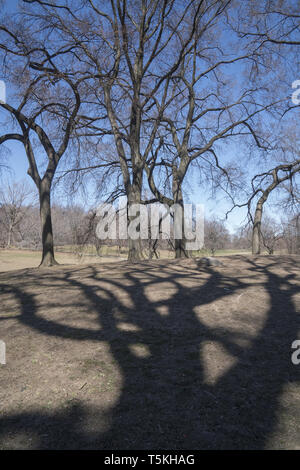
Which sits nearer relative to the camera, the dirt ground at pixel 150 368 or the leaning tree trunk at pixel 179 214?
the dirt ground at pixel 150 368

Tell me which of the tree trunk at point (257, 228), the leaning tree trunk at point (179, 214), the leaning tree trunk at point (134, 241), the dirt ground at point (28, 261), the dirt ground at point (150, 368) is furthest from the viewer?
the dirt ground at point (28, 261)

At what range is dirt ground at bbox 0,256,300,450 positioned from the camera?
2.16 metres

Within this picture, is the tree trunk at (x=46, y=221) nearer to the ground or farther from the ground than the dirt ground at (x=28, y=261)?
farther from the ground

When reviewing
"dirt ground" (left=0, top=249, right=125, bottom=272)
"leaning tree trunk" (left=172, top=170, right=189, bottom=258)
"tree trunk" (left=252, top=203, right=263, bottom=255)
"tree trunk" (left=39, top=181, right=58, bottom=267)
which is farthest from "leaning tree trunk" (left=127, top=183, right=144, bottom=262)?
"dirt ground" (left=0, top=249, right=125, bottom=272)

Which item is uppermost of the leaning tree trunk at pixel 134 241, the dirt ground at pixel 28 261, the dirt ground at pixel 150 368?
the leaning tree trunk at pixel 134 241

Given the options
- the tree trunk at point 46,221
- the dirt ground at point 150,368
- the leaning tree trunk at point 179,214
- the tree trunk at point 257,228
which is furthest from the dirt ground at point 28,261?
the dirt ground at point 150,368

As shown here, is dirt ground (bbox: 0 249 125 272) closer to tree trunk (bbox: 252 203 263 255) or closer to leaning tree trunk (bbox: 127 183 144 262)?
leaning tree trunk (bbox: 127 183 144 262)

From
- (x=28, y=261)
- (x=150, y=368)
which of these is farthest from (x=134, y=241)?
(x=28, y=261)

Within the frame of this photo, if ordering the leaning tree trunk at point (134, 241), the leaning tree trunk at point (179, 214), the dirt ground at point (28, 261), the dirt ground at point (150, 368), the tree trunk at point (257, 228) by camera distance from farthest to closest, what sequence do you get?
the dirt ground at point (28, 261) < the tree trunk at point (257, 228) < the leaning tree trunk at point (179, 214) < the leaning tree trunk at point (134, 241) < the dirt ground at point (150, 368)

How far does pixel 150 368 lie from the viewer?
2996 mm

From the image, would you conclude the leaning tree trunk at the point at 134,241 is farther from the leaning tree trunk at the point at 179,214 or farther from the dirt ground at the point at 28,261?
the dirt ground at the point at 28,261

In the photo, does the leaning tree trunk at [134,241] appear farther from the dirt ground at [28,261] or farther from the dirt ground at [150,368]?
the dirt ground at [28,261]

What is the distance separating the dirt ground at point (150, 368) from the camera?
2.16 metres

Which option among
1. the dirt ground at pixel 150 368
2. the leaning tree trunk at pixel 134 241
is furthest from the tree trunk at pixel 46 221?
the dirt ground at pixel 150 368
